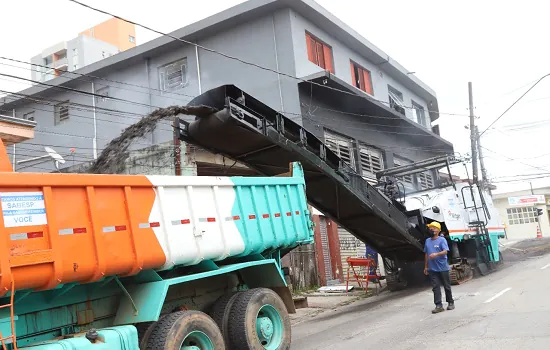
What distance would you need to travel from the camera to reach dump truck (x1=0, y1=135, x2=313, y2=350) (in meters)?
4.60

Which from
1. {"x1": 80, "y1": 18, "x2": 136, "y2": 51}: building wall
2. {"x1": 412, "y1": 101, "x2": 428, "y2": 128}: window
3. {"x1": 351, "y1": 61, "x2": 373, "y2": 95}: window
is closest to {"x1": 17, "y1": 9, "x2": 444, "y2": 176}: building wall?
{"x1": 351, "y1": 61, "x2": 373, "y2": 95}: window

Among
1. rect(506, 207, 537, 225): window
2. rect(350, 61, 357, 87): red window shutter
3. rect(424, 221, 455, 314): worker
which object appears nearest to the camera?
rect(424, 221, 455, 314): worker

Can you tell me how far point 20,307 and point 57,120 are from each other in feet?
64.5

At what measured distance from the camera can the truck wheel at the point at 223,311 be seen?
6570mm

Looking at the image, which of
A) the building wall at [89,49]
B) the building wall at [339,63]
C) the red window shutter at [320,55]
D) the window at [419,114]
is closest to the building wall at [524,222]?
the window at [419,114]

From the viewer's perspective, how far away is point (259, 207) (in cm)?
719

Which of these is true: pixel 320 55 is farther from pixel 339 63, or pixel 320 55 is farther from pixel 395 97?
pixel 395 97

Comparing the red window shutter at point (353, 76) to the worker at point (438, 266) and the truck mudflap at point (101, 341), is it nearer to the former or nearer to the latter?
the worker at point (438, 266)

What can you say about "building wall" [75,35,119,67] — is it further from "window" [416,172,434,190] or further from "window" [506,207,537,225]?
"window" [506,207,537,225]

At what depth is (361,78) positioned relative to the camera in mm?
21703

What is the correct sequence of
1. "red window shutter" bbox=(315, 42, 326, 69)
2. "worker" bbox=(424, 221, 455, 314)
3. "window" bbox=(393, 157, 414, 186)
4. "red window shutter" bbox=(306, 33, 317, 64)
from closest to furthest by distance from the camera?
1. "worker" bbox=(424, 221, 455, 314)
2. "red window shutter" bbox=(306, 33, 317, 64)
3. "red window shutter" bbox=(315, 42, 326, 69)
4. "window" bbox=(393, 157, 414, 186)

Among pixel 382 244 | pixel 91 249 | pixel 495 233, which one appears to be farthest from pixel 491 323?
pixel 495 233

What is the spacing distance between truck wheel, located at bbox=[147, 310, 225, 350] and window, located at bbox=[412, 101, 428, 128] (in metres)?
23.5

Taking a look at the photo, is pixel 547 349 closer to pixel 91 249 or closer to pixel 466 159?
pixel 91 249
